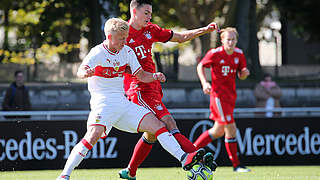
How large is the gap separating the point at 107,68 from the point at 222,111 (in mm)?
4045

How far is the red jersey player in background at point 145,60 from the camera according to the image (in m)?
8.34

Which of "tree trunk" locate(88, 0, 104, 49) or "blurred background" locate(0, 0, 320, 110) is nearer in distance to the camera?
"blurred background" locate(0, 0, 320, 110)

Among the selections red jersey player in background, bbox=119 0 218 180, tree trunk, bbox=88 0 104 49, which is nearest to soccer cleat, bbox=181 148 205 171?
red jersey player in background, bbox=119 0 218 180

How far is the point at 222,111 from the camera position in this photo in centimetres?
1130

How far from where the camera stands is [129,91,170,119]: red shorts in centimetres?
838

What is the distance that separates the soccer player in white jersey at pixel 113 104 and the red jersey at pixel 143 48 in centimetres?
66

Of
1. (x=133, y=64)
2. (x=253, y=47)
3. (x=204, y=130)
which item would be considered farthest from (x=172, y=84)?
(x=133, y=64)

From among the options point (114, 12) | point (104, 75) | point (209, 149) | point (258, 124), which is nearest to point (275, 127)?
point (258, 124)

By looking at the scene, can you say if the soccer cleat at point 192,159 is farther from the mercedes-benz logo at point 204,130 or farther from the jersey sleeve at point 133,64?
the mercedes-benz logo at point 204,130

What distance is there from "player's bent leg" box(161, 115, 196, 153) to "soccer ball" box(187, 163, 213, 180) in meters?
0.41

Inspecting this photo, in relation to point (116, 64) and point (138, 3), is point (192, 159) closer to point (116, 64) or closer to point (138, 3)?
point (116, 64)

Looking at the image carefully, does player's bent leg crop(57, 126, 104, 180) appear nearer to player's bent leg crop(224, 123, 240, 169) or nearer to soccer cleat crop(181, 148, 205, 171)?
soccer cleat crop(181, 148, 205, 171)

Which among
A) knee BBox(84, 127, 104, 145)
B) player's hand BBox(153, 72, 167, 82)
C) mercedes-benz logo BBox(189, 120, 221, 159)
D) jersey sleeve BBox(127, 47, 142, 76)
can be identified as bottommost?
mercedes-benz logo BBox(189, 120, 221, 159)

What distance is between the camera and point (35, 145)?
1232 cm
